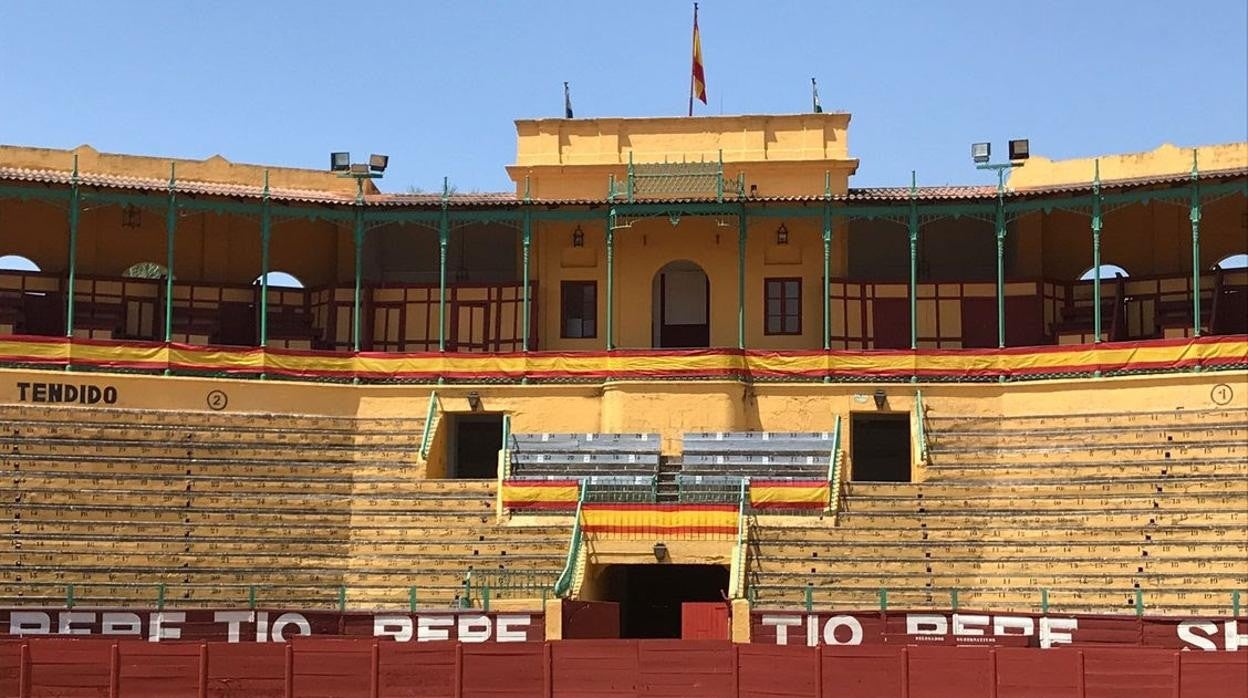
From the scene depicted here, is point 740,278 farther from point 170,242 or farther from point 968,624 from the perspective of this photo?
point 170,242

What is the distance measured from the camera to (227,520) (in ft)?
149

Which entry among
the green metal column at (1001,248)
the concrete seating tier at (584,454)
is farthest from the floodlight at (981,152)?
the concrete seating tier at (584,454)

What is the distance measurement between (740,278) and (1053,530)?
1244 centimetres

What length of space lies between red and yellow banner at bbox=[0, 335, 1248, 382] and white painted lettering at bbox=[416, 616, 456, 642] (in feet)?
39.8

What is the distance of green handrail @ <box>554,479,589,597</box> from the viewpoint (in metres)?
41.1

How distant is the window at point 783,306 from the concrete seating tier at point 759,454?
5.41m

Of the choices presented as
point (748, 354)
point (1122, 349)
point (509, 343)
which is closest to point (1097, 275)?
point (1122, 349)

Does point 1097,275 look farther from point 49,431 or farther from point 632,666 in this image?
point 49,431

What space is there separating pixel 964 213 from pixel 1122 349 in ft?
20.5

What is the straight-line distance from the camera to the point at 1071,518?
1736 inches

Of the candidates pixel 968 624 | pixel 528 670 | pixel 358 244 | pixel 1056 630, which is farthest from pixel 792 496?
pixel 358 244

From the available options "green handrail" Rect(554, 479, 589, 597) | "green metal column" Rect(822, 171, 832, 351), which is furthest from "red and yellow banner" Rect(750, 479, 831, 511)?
"green metal column" Rect(822, 171, 832, 351)

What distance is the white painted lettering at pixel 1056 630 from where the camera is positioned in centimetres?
3856

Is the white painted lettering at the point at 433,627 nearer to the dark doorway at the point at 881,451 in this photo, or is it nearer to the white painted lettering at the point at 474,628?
the white painted lettering at the point at 474,628
